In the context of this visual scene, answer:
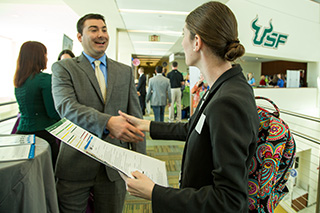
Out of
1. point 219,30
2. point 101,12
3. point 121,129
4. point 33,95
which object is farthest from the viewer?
point 101,12

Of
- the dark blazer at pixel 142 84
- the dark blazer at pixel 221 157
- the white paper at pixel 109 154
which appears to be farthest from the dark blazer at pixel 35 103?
the dark blazer at pixel 142 84

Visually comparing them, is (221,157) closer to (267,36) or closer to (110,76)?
(110,76)

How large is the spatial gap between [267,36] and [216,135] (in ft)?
19.5

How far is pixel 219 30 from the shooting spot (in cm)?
81

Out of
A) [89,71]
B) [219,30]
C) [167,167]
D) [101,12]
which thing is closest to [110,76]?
[89,71]

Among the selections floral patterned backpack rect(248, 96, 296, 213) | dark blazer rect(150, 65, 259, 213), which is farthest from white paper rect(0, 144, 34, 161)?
floral patterned backpack rect(248, 96, 296, 213)

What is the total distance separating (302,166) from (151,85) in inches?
254

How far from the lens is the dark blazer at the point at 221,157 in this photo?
0.65 meters

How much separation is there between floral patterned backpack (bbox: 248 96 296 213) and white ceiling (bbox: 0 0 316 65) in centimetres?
477

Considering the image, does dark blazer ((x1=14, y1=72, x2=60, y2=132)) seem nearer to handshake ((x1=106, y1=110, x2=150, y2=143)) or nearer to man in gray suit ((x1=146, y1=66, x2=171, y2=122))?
handshake ((x1=106, y1=110, x2=150, y2=143))

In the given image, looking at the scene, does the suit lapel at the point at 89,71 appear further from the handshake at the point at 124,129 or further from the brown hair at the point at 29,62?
the brown hair at the point at 29,62

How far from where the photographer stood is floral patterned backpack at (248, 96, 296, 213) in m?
0.89

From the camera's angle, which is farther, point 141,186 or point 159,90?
point 159,90

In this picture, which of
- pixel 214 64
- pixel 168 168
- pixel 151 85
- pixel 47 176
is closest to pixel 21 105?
pixel 47 176
